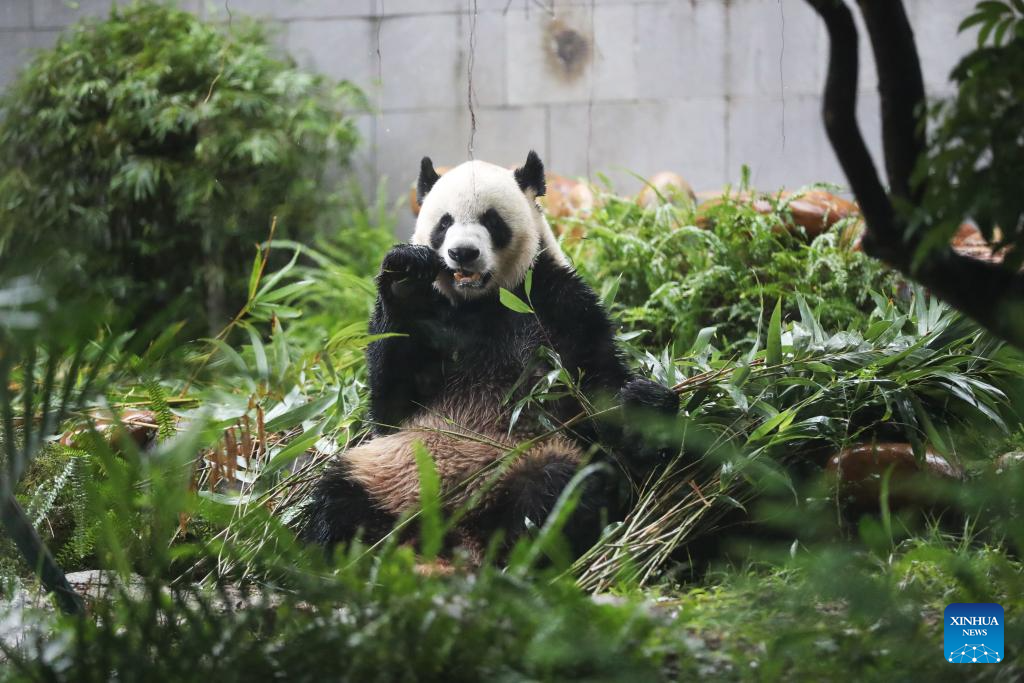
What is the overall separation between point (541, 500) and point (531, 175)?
879mm

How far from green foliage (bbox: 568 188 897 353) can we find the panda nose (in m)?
1.05

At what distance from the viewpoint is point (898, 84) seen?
4.25ft

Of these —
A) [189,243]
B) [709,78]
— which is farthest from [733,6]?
[189,243]

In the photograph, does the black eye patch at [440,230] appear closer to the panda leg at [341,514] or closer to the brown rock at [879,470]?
the panda leg at [341,514]

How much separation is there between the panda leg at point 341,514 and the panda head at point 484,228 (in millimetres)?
524

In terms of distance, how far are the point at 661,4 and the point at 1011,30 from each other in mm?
1881

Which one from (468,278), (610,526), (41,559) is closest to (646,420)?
(610,526)

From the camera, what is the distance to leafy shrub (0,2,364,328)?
14.1 feet

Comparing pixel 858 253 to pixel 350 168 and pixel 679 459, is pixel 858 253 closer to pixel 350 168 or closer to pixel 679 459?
pixel 679 459

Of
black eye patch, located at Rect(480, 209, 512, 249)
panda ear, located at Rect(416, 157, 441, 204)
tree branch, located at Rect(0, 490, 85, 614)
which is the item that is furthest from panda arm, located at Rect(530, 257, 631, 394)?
tree branch, located at Rect(0, 490, 85, 614)

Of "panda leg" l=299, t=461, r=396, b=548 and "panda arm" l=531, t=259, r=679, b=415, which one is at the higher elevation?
"panda arm" l=531, t=259, r=679, b=415

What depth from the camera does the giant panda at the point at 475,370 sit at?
6.88 ft

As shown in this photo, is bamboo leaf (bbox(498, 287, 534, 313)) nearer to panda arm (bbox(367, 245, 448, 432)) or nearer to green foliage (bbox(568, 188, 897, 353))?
panda arm (bbox(367, 245, 448, 432))

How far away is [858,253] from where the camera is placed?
3357 mm
